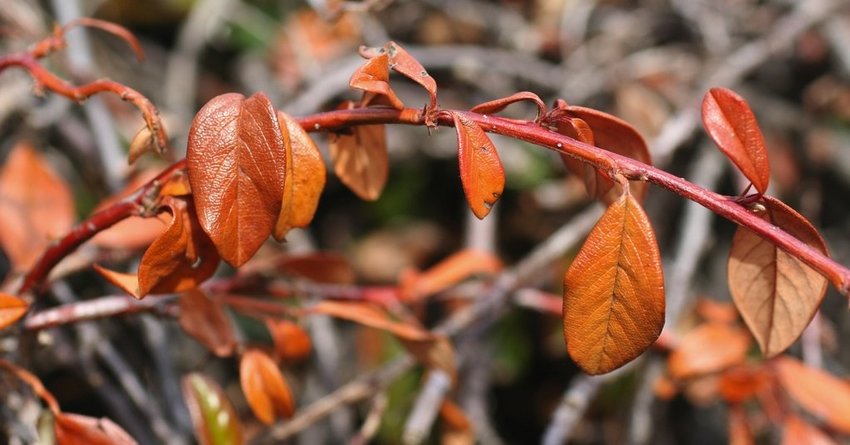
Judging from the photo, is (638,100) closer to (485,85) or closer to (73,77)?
(485,85)

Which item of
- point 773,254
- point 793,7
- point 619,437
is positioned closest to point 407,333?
point 773,254

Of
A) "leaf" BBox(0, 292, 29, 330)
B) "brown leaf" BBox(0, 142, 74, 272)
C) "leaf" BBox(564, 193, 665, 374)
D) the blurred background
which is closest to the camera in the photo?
"leaf" BBox(564, 193, 665, 374)

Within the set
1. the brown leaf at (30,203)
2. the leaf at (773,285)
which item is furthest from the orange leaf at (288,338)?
the leaf at (773,285)

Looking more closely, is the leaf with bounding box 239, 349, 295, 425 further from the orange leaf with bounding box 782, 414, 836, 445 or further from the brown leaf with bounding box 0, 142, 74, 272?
the orange leaf with bounding box 782, 414, 836, 445

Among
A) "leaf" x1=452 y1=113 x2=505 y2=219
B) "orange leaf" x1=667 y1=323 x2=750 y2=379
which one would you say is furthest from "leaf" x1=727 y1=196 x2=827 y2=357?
"orange leaf" x1=667 y1=323 x2=750 y2=379

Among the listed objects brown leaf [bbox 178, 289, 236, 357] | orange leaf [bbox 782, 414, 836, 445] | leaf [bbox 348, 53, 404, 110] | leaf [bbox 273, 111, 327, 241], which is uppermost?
leaf [bbox 348, 53, 404, 110]

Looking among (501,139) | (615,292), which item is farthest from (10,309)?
(501,139)

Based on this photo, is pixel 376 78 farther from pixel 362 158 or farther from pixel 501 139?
pixel 501 139
